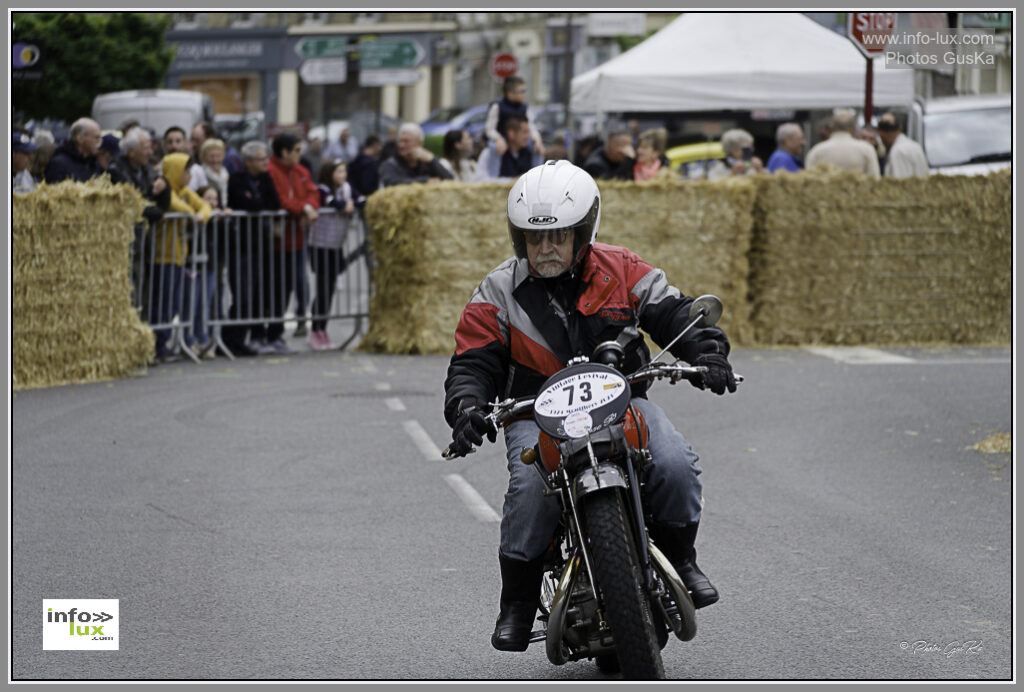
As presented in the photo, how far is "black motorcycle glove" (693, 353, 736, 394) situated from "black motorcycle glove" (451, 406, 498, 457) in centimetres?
64

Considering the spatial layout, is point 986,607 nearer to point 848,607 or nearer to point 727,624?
point 848,607

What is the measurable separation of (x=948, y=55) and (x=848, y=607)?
847 centimetres

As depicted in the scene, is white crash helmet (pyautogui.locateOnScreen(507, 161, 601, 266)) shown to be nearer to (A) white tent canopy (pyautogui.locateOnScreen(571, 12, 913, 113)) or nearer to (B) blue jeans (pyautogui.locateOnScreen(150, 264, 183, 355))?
(B) blue jeans (pyautogui.locateOnScreen(150, 264, 183, 355))

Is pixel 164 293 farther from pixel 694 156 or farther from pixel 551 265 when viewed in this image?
pixel 694 156

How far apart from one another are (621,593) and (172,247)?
33.7 feet

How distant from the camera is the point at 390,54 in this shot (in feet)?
88.7

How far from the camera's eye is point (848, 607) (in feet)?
21.1

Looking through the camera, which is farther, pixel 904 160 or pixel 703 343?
pixel 904 160

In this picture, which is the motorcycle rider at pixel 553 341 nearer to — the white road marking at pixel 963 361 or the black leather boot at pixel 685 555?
the black leather boot at pixel 685 555

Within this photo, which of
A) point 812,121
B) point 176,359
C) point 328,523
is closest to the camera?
point 328,523

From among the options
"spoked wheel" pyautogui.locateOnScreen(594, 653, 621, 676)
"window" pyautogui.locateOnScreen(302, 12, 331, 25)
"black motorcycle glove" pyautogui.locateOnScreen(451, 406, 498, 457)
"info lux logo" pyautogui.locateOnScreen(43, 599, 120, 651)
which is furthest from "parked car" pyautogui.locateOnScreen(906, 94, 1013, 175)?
"window" pyautogui.locateOnScreen(302, 12, 331, 25)

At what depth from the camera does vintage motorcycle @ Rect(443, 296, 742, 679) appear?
4777mm

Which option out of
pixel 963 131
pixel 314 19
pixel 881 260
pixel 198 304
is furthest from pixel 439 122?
pixel 198 304

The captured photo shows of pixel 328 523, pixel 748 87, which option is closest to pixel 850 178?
pixel 748 87
